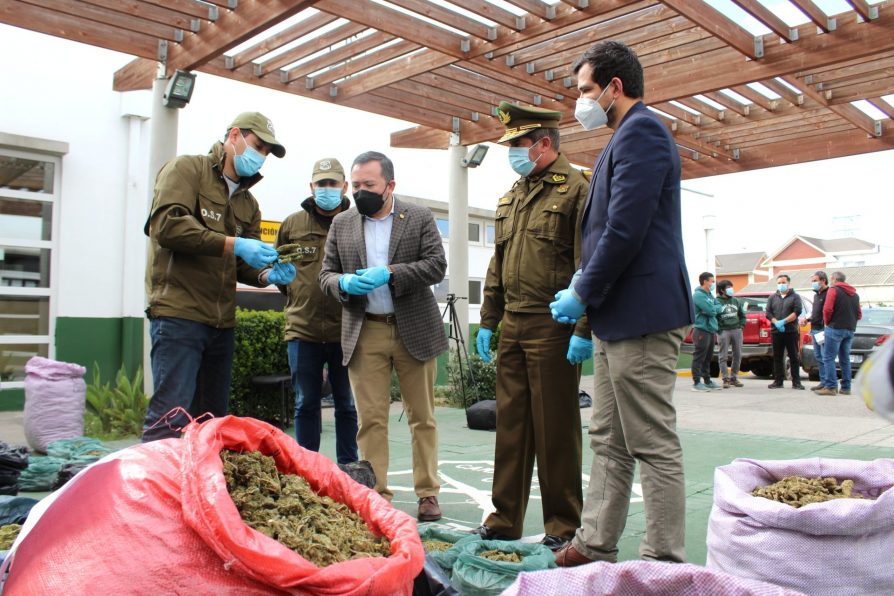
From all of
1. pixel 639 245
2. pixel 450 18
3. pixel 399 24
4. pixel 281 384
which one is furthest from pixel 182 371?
pixel 450 18

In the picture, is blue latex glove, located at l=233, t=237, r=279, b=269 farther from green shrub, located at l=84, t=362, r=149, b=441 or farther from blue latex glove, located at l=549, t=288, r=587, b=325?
green shrub, located at l=84, t=362, r=149, b=441

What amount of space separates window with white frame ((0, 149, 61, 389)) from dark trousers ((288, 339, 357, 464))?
5.18 metres

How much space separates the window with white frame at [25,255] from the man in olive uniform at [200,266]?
5634mm

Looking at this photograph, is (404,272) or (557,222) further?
(404,272)

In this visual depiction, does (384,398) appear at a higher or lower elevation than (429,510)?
higher

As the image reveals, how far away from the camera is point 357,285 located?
3.56 meters

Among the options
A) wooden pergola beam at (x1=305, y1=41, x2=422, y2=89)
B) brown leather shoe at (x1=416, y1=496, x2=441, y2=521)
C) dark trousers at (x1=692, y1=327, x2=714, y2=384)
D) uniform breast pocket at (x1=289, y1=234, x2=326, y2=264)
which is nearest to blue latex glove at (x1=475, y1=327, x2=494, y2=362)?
brown leather shoe at (x1=416, y1=496, x2=441, y2=521)

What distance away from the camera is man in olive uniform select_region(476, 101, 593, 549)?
3.18m

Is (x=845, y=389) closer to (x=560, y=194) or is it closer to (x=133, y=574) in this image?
(x=560, y=194)

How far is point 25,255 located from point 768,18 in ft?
27.3

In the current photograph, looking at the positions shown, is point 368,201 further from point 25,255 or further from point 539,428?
point 25,255

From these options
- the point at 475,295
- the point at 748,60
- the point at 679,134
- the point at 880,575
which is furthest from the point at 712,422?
the point at 475,295

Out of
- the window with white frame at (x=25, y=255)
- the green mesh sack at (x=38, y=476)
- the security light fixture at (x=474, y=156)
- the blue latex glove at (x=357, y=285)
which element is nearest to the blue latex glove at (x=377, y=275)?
the blue latex glove at (x=357, y=285)

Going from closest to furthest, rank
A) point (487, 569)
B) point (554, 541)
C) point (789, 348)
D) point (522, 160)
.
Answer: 1. point (487, 569)
2. point (554, 541)
3. point (522, 160)
4. point (789, 348)
